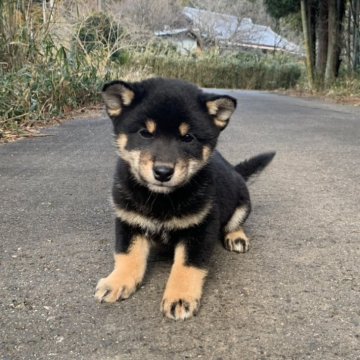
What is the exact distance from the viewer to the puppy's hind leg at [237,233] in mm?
2922

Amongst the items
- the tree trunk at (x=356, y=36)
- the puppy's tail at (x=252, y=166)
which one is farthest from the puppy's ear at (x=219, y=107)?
the tree trunk at (x=356, y=36)

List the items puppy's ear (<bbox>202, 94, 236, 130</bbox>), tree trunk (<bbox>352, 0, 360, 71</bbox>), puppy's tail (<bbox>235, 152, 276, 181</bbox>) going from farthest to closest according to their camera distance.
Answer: tree trunk (<bbox>352, 0, 360, 71</bbox>) → puppy's tail (<bbox>235, 152, 276, 181</bbox>) → puppy's ear (<bbox>202, 94, 236, 130</bbox>)

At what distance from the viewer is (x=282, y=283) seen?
248 centimetres

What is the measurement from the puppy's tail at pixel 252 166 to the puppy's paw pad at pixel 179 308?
178cm

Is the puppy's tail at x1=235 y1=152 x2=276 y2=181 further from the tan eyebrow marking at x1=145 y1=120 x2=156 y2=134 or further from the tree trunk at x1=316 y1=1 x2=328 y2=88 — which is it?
the tree trunk at x1=316 y1=1 x2=328 y2=88

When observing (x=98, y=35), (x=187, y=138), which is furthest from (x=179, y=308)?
(x=98, y=35)

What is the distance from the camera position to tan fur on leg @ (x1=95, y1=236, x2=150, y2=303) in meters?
2.26

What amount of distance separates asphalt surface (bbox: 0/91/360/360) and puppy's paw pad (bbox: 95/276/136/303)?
0.03 metres

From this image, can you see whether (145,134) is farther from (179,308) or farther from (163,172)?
(179,308)

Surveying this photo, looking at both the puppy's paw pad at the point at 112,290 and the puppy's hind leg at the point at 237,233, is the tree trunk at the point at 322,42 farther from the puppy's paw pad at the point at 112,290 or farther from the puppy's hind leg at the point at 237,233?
the puppy's paw pad at the point at 112,290

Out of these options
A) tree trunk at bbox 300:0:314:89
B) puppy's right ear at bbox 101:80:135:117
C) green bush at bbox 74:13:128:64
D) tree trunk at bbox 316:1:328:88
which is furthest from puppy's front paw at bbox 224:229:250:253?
tree trunk at bbox 300:0:314:89

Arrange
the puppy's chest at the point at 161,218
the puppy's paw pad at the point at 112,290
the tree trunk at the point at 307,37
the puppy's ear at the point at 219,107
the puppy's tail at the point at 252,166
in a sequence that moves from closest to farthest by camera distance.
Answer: the puppy's paw pad at the point at 112,290
the puppy's chest at the point at 161,218
the puppy's ear at the point at 219,107
the puppy's tail at the point at 252,166
the tree trunk at the point at 307,37

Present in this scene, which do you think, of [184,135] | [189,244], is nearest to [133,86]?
[184,135]

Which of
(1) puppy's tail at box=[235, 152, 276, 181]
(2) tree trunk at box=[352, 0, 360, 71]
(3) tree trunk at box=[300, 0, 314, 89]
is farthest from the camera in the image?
(3) tree trunk at box=[300, 0, 314, 89]
